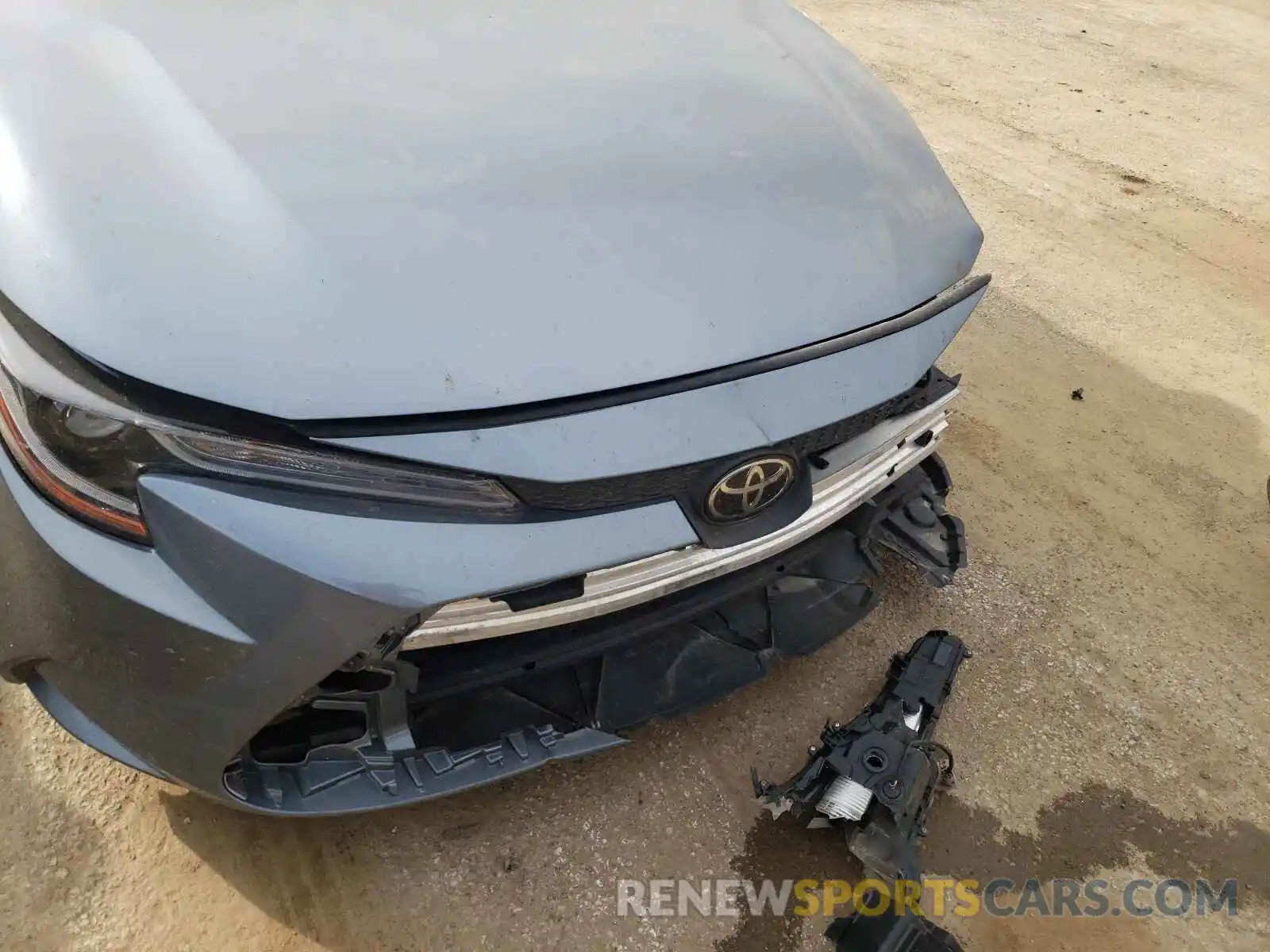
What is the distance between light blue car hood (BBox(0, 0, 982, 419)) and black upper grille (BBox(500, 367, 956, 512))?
0.46ft

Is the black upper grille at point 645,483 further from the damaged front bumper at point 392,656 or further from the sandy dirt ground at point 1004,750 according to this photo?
the sandy dirt ground at point 1004,750

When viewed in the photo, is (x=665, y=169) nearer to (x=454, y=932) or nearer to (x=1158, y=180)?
(x=454, y=932)

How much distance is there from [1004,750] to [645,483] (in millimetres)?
1334

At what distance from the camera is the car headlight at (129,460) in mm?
1221

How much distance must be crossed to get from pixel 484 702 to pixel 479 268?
0.79 metres

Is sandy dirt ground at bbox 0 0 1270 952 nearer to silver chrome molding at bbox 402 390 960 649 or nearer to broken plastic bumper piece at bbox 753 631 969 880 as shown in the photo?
broken plastic bumper piece at bbox 753 631 969 880

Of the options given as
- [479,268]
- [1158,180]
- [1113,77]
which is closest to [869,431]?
[479,268]

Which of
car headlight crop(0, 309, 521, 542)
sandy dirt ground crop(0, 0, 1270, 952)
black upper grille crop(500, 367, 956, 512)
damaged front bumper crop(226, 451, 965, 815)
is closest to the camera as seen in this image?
car headlight crop(0, 309, 521, 542)

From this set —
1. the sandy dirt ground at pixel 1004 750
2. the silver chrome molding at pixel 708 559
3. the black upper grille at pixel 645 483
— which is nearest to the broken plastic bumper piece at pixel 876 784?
the sandy dirt ground at pixel 1004 750

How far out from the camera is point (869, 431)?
1.74 meters

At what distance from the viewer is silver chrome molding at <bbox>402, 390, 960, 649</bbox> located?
1.36 meters

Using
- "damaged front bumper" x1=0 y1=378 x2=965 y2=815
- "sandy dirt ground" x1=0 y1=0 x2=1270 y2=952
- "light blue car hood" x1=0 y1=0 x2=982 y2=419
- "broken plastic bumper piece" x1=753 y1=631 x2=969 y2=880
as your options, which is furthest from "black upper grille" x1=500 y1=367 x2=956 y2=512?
"sandy dirt ground" x1=0 y1=0 x2=1270 y2=952

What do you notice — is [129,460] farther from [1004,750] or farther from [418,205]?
[1004,750]

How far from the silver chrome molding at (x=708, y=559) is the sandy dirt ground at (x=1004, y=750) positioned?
2.02ft
